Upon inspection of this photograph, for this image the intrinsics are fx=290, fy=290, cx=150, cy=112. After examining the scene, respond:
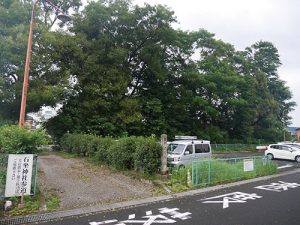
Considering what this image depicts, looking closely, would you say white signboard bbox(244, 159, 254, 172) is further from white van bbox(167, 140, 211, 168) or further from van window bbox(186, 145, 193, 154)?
van window bbox(186, 145, 193, 154)

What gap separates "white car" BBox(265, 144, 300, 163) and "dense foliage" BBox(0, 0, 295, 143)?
33.0ft

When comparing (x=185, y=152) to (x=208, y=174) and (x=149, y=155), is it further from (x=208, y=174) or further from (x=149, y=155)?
(x=149, y=155)

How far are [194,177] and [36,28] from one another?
19709 millimetres

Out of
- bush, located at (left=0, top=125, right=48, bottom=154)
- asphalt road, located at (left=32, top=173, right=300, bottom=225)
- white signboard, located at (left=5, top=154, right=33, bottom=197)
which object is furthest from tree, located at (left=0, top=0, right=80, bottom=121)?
asphalt road, located at (left=32, top=173, right=300, bottom=225)

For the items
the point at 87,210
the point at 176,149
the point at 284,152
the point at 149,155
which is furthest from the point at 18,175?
the point at 284,152

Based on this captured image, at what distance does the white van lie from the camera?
14.6 meters

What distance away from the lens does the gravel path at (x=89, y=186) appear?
9493 millimetres

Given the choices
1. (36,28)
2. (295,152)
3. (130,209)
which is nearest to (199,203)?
(130,209)

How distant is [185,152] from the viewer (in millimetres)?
15172

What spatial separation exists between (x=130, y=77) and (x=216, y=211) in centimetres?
2479

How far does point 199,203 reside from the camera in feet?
30.9

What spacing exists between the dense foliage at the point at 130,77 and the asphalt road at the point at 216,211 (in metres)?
18.0

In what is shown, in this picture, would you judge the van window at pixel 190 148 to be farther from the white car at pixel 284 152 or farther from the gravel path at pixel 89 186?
the white car at pixel 284 152

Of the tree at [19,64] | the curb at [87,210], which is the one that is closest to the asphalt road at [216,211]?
the curb at [87,210]
